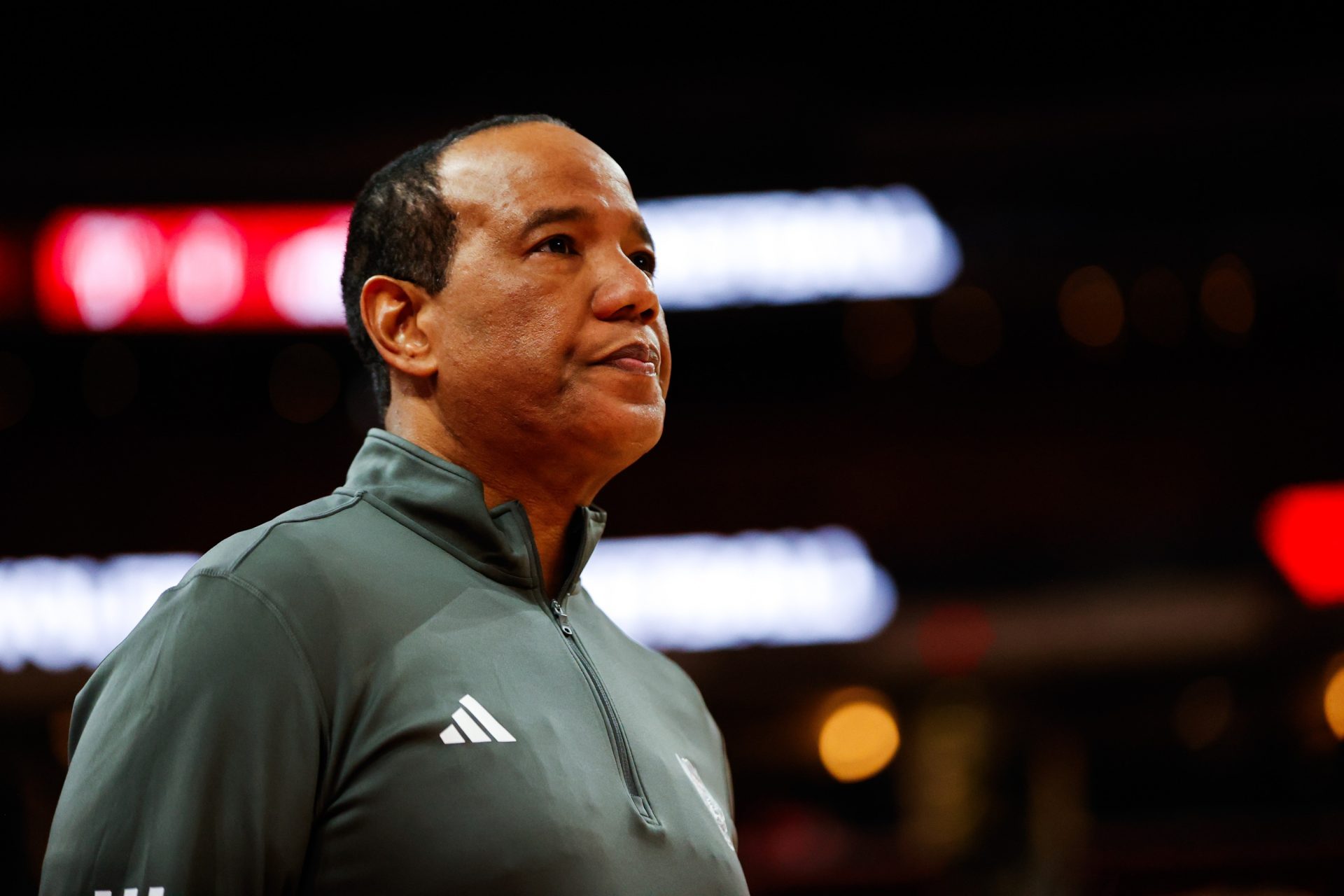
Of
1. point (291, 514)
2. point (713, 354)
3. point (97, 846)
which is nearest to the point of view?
point (97, 846)

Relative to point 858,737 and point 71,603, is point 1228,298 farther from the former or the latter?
point 71,603

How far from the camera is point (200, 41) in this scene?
29.2 ft

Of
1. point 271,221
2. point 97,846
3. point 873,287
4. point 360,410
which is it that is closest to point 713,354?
point 873,287

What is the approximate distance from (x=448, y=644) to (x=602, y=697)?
0.70 feet

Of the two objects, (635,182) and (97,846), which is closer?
(97,846)

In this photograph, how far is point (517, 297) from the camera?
161 cm

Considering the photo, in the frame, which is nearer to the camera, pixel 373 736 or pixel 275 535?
pixel 373 736

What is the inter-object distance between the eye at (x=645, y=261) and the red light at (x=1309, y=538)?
329 inches

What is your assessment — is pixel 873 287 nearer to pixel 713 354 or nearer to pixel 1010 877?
pixel 713 354

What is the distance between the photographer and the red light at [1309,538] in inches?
355

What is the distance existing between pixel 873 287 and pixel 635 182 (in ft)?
5.99

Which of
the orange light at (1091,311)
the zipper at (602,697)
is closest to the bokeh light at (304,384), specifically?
the orange light at (1091,311)

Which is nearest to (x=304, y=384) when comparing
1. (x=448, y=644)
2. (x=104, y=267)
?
(x=104, y=267)

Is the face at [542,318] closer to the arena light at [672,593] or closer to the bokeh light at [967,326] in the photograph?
the arena light at [672,593]
